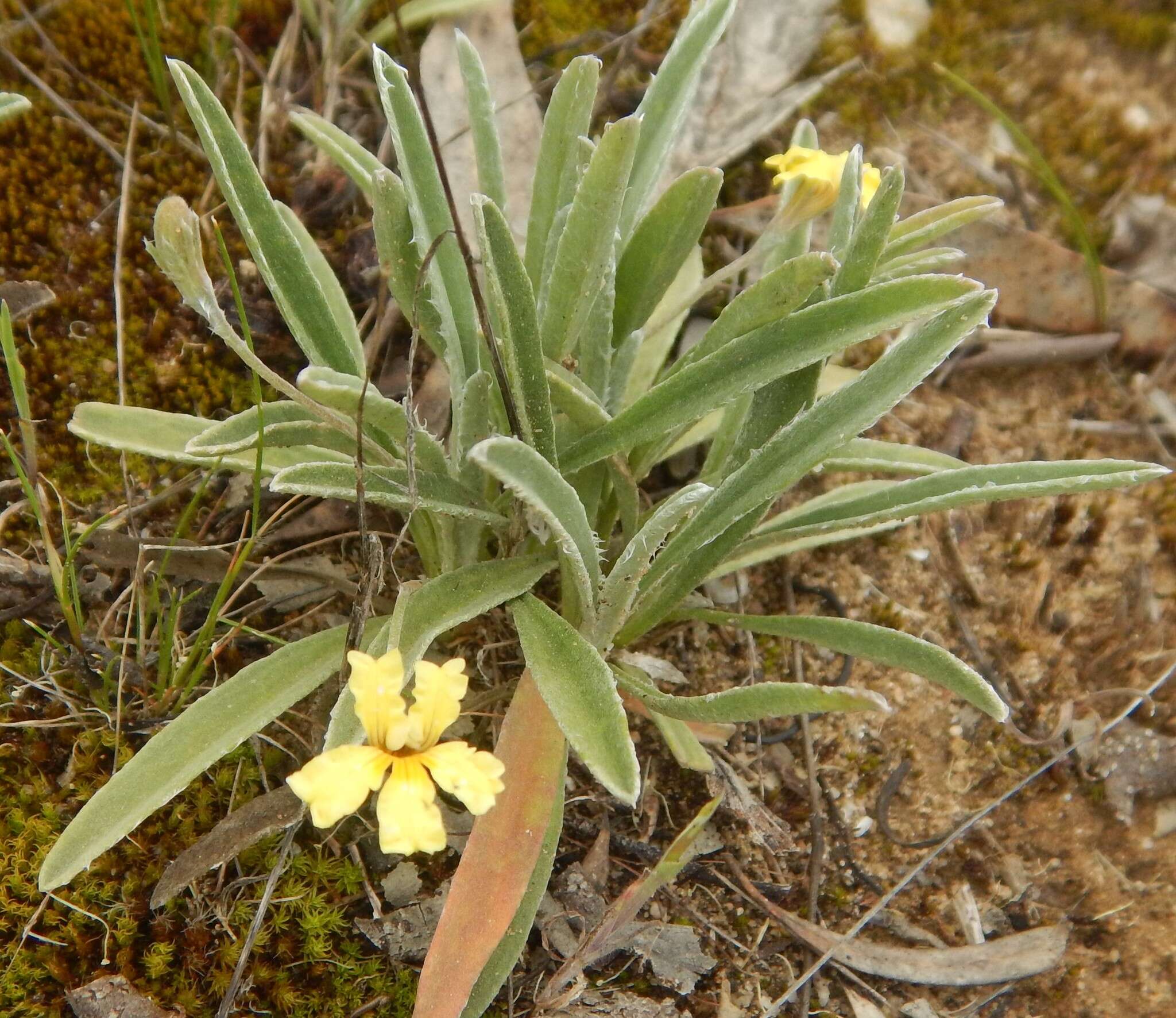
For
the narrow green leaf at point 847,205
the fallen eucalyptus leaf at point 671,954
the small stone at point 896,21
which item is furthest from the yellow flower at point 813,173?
the small stone at point 896,21

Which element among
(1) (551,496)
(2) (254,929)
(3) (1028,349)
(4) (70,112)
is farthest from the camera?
(3) (1028,349)

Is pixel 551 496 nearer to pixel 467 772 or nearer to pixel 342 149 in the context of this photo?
pixel 467 772

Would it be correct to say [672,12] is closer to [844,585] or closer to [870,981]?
[844,585]

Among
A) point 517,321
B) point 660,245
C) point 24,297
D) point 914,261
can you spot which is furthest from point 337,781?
point 24,297

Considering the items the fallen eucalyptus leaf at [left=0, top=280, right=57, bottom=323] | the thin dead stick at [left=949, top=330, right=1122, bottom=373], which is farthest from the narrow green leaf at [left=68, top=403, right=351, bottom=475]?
the thin dead stick at [left=949, top=330, right=1122, bottom=373]

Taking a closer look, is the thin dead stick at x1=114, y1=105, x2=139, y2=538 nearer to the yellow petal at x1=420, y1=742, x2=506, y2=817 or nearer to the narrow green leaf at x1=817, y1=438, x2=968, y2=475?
the yellow petal at x1=420, y1=742, x2=506, y2=817

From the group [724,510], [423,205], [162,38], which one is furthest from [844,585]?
[162,38]
